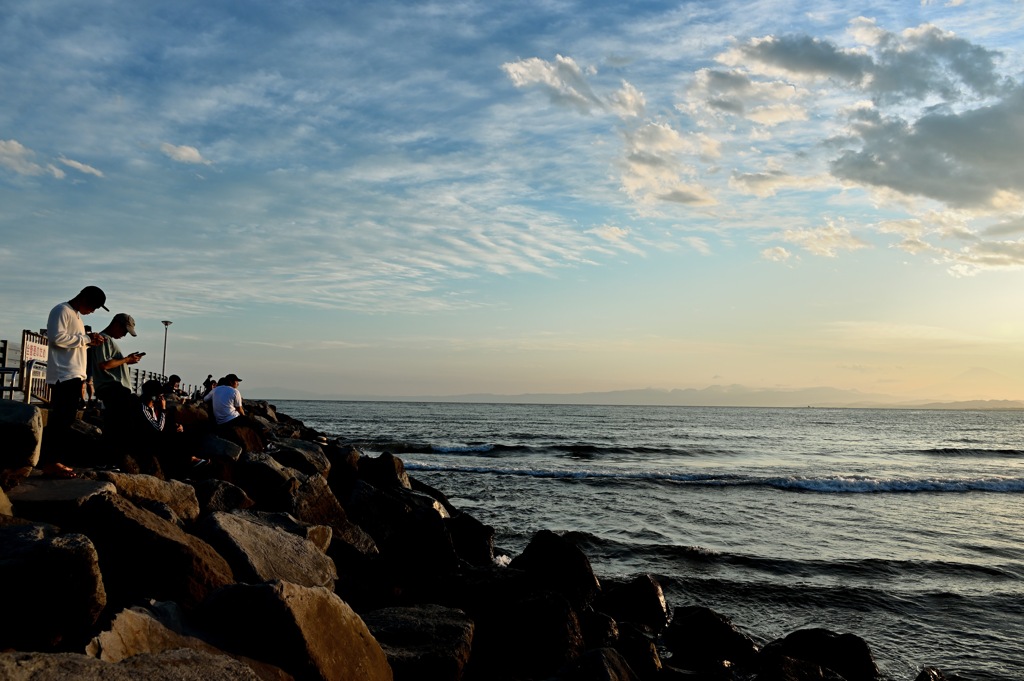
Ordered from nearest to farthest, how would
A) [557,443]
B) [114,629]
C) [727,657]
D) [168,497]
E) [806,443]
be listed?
[114,629] → [168,497] → [727,657] → [557,443] → [806,443]

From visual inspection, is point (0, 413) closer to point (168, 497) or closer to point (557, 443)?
point (168, 497)

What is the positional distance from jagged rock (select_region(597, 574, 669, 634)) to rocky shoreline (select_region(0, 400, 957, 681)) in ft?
0.07

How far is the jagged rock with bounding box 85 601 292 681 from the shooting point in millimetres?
3182

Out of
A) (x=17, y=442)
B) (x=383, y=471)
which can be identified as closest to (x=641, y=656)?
(x=17, y=442)

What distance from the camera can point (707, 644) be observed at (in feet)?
23.0

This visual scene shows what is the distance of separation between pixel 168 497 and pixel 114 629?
2.97 m

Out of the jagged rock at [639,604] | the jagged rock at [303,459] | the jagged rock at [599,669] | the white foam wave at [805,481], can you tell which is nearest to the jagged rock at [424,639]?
the jagged rock at [599,669]

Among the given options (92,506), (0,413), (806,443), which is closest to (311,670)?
(92,506)

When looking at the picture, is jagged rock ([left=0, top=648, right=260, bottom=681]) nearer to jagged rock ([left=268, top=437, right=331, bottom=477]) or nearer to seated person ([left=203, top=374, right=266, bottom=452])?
jagged rock ([left=268, top=437, right=331, bottom=477])

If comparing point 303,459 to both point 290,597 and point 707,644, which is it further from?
point 290,597

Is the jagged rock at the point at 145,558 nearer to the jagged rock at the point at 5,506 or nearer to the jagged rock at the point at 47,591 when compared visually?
the jagged rock at the point at 5,506

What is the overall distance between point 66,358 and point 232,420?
5188mm

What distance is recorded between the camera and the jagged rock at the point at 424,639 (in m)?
4.79

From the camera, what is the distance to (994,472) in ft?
94.4
